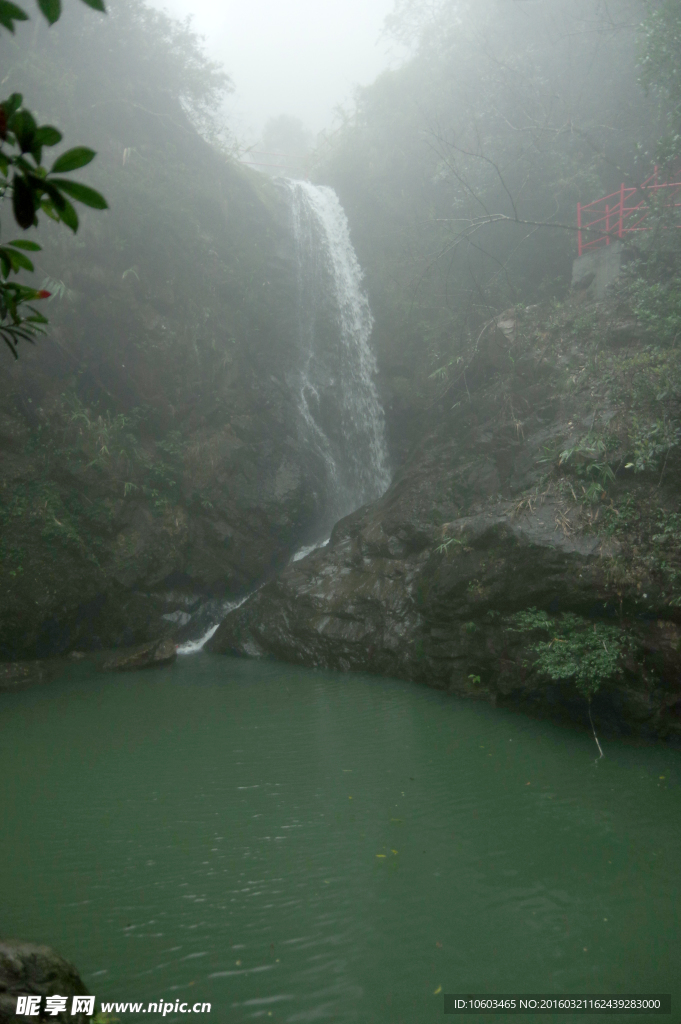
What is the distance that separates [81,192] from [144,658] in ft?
34.5

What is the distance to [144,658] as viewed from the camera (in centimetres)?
1088

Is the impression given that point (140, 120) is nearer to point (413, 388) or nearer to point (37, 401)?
point (37, 401)

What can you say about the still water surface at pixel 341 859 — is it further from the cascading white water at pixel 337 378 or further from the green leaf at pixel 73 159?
the cascading white water at pixel 337 378

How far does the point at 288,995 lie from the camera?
3.15 meters

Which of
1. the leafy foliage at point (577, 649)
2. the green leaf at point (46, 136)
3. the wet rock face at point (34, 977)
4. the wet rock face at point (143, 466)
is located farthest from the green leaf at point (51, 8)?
the wet rock face at point (143, 466)

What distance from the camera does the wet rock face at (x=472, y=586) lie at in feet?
23.0

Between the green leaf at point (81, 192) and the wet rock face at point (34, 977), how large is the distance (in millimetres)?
2801

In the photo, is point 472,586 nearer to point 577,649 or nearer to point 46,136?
point 577,649

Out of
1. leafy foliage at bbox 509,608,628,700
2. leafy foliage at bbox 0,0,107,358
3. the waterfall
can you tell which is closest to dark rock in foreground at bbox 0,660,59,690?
the waterfall

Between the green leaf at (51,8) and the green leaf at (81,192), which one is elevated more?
the green leaf at (51,8)

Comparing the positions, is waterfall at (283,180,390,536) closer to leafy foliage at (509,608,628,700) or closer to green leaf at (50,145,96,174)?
leafy foliage at (509,608,628,700)

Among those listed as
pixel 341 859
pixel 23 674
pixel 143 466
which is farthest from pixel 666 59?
pixel 23 674

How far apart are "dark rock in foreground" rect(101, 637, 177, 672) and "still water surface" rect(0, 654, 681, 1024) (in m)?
2.85

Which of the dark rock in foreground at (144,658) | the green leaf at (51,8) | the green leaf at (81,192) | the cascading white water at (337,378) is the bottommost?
the dark rock in foreground at (144,658)
